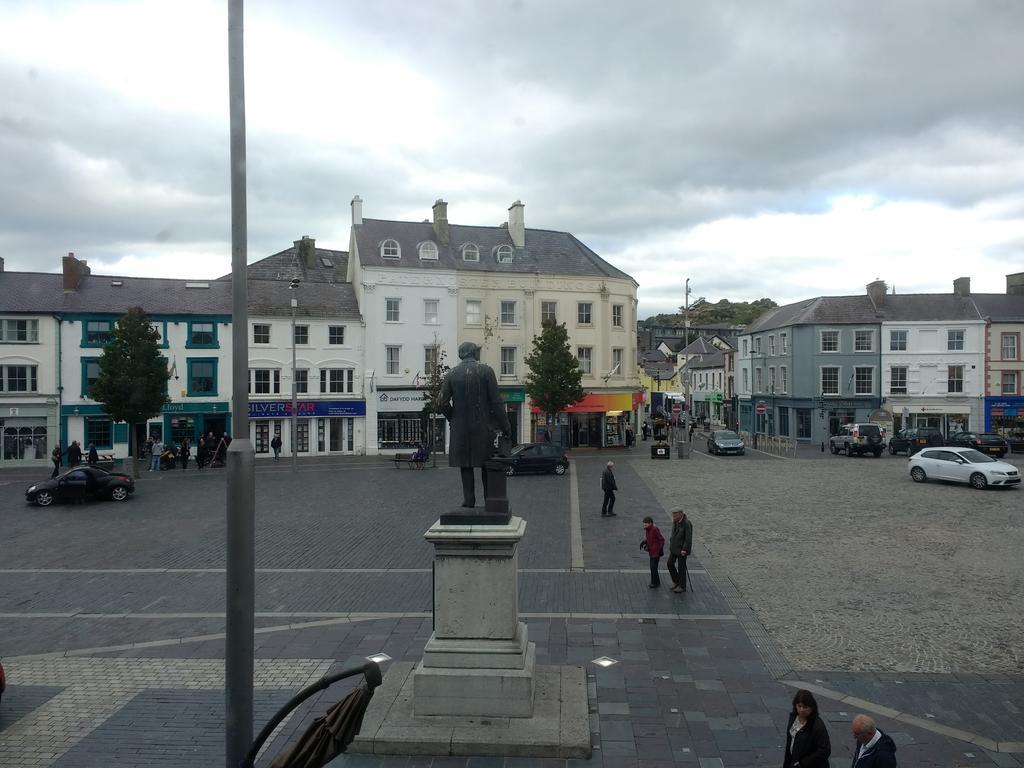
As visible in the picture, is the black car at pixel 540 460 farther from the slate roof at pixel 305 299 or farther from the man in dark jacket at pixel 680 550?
the man in dark jacket at pixel 680 550

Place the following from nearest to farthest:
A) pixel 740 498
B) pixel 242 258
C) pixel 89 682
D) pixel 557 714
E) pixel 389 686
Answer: pixel 242 258
pixel 557 714
pixel 389 686
pixel 89 682
pixel 740 498

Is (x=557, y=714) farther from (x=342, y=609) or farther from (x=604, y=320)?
(x=604, y=320)

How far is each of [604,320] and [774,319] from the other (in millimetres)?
19034

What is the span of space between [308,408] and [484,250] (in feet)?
47.3

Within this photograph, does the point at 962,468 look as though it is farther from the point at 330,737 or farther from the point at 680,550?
the point at 330,737

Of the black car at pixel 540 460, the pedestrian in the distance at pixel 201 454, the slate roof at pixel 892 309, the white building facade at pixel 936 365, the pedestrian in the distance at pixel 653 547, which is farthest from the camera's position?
the slate roof at pixel 892 309

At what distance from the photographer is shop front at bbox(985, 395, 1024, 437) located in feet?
159

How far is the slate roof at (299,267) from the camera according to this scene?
Answer: 2029 inches

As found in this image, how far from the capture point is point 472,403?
8.90 m

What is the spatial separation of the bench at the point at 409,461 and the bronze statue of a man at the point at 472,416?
26.3m

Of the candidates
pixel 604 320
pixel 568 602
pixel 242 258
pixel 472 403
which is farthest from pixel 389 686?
pixel 604 320

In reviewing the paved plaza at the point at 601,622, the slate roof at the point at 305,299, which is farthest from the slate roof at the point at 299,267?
the paved plaza at the point at 601,622

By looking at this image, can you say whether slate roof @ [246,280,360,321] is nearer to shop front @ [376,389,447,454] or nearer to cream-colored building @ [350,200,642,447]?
cream-colored building @ [350,200,642,447]

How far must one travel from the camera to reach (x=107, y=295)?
130 ft
